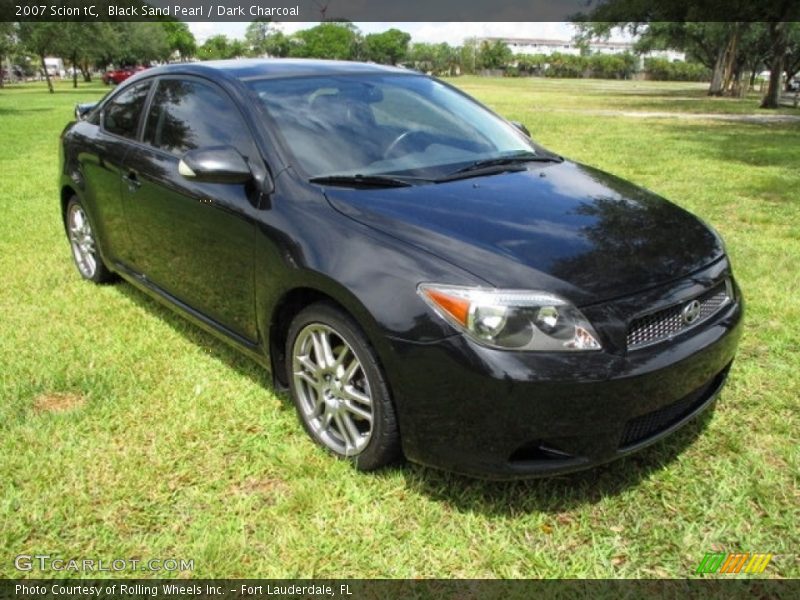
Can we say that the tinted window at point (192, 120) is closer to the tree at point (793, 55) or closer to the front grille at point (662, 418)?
the front grille at point (662, 418)

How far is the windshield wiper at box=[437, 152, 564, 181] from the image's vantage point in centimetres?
315

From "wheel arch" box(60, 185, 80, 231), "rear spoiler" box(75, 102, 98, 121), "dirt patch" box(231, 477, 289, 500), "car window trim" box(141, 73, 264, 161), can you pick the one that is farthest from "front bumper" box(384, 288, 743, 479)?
"rear spoiler" box(75, 102, 98, 121)

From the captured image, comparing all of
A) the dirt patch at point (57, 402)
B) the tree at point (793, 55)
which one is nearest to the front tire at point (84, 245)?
the dirt patch at point (57, 402)

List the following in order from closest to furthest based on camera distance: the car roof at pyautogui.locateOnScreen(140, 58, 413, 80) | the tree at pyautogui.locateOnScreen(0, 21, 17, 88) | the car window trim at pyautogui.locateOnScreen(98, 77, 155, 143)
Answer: the car roof at pyautogui.locateOnScreen(140, 58, 413, 80) < the car window trim at pyautogui.locateOnScreen(98, 77, 155, 143) < the tree at pyautogui.locateOnScreen(0, 21, 17, 88)

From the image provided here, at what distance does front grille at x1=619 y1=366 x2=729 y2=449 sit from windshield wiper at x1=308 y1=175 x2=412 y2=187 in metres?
1.34

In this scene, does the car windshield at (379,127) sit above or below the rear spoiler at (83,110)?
above

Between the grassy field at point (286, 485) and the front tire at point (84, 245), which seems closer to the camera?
the grassy field at point (286, 485)

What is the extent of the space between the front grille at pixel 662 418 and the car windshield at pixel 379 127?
1.37m

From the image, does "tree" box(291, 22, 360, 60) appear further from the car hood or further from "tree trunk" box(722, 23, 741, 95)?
the car hood

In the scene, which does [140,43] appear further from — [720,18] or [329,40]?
[720,18]

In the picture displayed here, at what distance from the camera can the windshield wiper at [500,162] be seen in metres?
3.15

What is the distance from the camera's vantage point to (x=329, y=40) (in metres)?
104

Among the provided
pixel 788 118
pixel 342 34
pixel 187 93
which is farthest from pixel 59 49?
pixel 342 34

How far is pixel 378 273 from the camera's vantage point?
245cm
